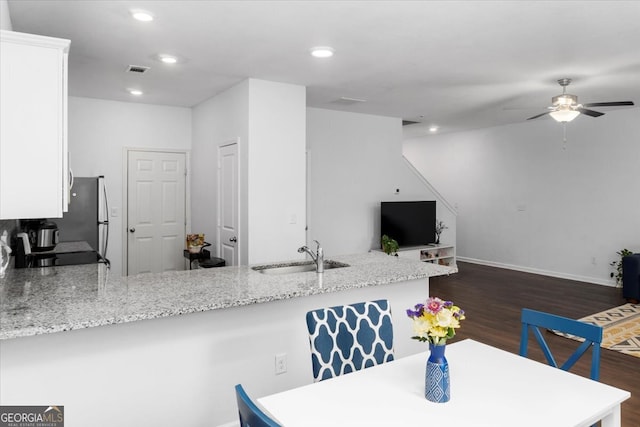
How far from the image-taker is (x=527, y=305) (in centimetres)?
552

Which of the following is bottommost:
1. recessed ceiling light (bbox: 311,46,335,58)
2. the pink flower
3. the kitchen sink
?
the kitchen sink

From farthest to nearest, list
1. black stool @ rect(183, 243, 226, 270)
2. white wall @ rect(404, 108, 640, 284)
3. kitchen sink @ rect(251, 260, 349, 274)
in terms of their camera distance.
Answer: white wall @ rect(404, 108, 640, 284), black stool @ rect(183, 243, 226, 270), kitchen sink @ rect(251, 260, 349, 274)

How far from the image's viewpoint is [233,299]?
7.32 ft

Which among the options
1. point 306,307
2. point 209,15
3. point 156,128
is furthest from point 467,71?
point 156,128

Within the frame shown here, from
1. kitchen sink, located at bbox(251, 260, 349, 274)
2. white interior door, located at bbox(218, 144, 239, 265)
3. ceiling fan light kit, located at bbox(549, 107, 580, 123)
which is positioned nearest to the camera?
kitchen sink, located at bbox(251, 260, 349, 274)

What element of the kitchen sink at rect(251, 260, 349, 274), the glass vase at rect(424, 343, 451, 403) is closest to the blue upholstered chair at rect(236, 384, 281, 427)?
the glass vase at rect(424, 343, 451, 403)

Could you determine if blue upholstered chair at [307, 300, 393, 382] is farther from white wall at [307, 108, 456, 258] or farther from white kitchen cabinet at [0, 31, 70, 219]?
white wall at [307, 108, 456, 258]

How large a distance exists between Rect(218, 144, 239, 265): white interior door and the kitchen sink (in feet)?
5.25

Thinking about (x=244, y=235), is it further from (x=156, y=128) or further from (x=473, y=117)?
(x=473, y=117)

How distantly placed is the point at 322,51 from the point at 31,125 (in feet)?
7.39

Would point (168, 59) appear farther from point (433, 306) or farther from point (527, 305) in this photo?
point (527, 305)

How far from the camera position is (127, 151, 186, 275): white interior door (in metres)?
5.84

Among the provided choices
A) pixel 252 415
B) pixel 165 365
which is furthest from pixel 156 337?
pixel 252 415

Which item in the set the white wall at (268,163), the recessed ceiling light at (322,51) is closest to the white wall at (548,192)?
the white wall at (268,163)
